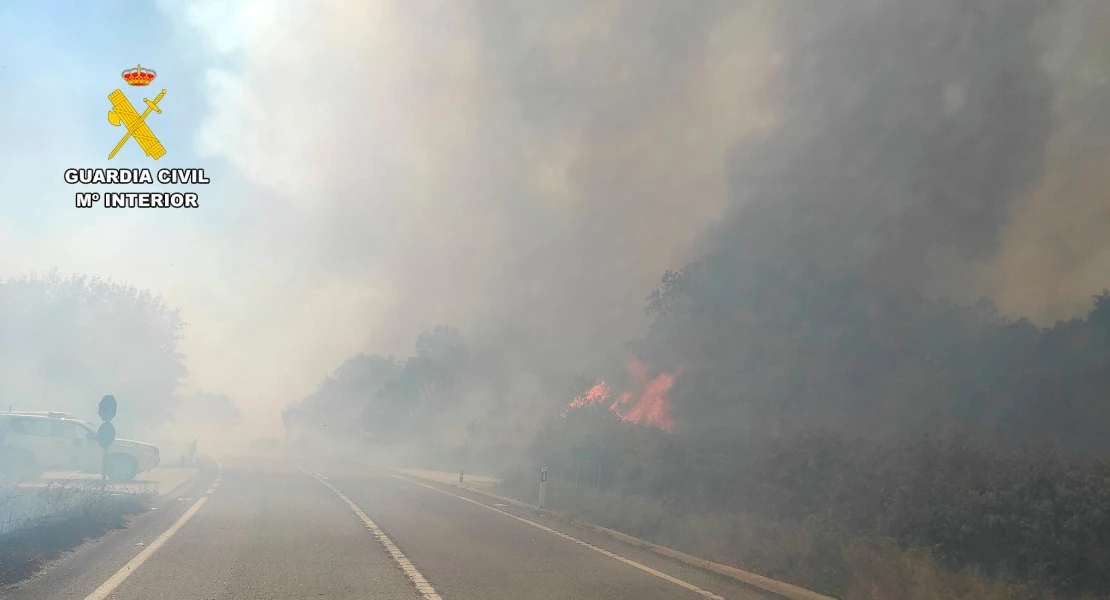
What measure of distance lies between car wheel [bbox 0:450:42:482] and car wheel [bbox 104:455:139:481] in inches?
72.7

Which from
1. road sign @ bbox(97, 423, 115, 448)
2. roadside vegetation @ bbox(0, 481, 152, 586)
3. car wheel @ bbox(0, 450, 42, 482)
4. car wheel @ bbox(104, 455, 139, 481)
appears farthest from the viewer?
car wheel @ bbox(104, 455, 139, 481)

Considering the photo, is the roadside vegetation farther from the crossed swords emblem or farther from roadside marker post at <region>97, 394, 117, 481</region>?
the crossed swords emblem

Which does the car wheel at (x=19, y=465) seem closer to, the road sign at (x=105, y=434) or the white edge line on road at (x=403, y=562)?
the road sign at (x=105, y=434)

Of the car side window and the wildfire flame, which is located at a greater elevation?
the wildfire flame

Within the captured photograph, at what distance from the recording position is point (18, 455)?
20578mm

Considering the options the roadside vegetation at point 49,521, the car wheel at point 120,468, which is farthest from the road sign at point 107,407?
the car wheel at point 120,468

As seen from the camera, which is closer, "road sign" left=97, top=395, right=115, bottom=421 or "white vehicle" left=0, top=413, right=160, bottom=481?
"road sign" left=97, top=395, right=115, bottom=421

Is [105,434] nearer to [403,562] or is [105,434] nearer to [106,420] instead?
[106,420]

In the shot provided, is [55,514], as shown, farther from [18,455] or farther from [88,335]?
[88,335]

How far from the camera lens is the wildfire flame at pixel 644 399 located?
38.8m

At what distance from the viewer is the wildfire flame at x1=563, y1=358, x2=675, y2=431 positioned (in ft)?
127

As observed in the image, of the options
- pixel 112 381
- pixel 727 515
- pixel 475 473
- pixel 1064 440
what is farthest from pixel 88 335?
pixel 1064 440

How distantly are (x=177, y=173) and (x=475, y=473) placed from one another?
29017mm

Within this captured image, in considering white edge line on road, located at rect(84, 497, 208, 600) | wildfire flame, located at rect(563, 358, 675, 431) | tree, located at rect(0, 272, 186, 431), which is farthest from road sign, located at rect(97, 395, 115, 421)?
tree, located at rect(0, 272, 186, 431)
